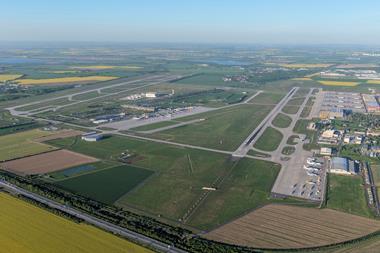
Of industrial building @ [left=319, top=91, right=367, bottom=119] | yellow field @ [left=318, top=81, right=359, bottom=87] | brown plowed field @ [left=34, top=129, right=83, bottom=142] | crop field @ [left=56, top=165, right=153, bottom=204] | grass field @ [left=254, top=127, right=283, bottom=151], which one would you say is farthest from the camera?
yellow field @ [left=318, top=81, right=359, bottom=87]

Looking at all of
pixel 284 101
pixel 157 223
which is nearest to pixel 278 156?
pixel 157 223

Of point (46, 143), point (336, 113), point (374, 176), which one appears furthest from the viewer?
point (336, 113)

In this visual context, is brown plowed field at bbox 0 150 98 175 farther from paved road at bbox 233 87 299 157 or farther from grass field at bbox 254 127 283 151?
grass field at bbox 254 127 283 151

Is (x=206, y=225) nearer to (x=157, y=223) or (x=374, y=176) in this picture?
(x=157, y=223)

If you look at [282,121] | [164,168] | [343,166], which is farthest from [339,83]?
[164,168]

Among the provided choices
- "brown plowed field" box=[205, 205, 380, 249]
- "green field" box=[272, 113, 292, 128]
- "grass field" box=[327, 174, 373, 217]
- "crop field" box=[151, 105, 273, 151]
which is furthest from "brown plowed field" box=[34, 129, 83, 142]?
"grass field" box=[327, 174, 373, 217]
